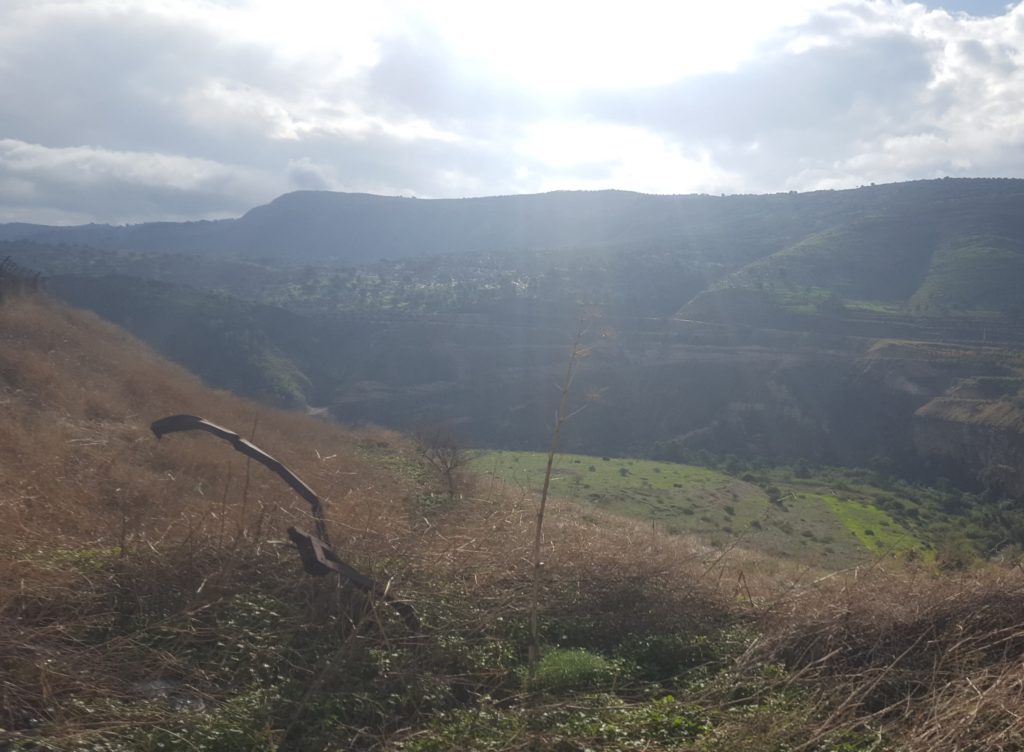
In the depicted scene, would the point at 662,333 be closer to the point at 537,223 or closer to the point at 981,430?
the point at 981,430

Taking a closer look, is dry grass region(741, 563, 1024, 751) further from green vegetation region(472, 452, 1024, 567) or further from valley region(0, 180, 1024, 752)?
green vegetation region(472, 452, 1024, 567)

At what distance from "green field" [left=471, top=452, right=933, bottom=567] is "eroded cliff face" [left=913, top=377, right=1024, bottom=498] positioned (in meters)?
4.62

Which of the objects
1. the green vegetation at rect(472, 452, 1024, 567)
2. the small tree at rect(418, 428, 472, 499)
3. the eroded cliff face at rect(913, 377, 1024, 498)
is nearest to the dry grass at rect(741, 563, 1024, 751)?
the green vegetation at rect(472, 452, 1024, 567)

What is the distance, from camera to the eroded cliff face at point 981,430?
91.5 ft

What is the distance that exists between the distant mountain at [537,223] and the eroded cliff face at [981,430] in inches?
1210

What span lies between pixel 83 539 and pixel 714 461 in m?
30.0

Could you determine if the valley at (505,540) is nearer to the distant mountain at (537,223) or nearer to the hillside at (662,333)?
the hillside at (662,333)

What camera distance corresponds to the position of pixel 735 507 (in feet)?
62.2

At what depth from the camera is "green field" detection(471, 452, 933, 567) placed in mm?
13688

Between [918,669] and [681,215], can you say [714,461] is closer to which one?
[918,669]

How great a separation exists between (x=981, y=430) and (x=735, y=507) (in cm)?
1693

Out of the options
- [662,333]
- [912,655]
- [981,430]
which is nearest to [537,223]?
[662,333]

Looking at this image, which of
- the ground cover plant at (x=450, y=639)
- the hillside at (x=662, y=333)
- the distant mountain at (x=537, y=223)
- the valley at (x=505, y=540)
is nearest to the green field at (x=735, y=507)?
the valley at (x=505, y=540)

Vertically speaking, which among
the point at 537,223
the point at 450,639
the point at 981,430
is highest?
the point at 537,223
